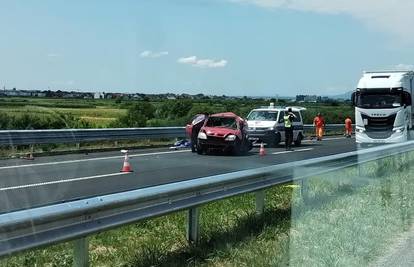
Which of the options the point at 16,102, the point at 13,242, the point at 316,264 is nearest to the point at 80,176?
the point at 16,102

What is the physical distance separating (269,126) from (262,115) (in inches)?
52.0

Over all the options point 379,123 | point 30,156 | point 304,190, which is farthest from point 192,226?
point 379,123

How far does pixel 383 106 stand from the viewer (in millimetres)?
29719

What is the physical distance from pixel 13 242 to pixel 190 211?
2.84m

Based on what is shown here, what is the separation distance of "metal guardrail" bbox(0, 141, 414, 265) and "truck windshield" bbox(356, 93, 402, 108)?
70.2 feet

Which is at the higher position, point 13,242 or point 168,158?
point 13,242

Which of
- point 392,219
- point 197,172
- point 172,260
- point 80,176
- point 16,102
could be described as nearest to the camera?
point 172,260

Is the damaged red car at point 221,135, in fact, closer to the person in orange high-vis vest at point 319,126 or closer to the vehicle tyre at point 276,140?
the vehicle tyre at point 276,140

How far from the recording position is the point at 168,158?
20.3m

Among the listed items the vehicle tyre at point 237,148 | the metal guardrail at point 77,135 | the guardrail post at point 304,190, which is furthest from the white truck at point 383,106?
the guardrail post at point 304,190

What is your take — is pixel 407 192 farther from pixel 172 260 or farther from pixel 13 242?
pixel 13 242

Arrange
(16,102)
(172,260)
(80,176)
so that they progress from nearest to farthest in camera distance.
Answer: (172,260) → (16,102) → (80,176)

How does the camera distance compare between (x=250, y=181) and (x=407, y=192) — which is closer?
(x=250, y=181)

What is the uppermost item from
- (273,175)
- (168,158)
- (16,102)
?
(16,102)
